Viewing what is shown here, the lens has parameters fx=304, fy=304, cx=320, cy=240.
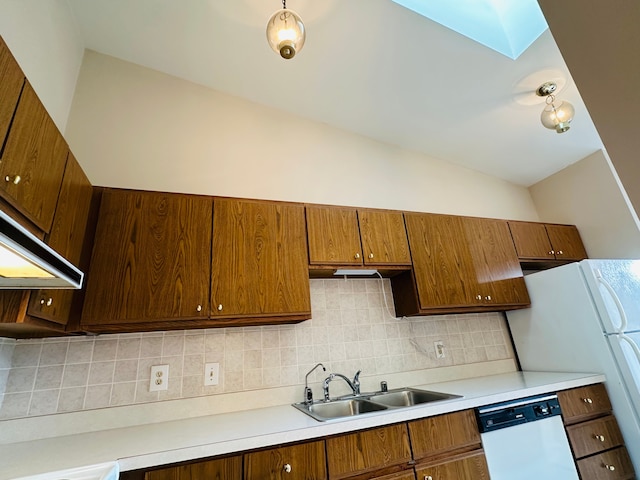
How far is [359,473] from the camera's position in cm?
133

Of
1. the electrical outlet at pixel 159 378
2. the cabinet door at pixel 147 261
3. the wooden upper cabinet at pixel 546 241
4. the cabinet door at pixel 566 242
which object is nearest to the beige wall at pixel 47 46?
the cabinet door at pixel 147 261

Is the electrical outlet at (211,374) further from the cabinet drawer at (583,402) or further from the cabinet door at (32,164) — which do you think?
the cabinet drawer at (583,402)

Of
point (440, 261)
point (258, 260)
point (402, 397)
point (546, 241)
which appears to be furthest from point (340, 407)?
point (546, 241)

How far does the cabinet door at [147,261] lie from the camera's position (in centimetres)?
150

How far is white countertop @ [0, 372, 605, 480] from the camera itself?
114cm

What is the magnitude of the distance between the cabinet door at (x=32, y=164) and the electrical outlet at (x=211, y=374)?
109cm

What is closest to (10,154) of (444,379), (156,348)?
(156,348)

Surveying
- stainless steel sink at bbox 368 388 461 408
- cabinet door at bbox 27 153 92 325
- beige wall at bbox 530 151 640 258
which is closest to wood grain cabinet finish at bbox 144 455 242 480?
cabinet door at bbox 27 153 92 325

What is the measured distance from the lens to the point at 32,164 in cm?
110

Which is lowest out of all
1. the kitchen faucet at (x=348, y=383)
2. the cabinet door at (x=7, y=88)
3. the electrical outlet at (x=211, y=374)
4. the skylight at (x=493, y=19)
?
the kitchen faucet at (x=348, y=383)

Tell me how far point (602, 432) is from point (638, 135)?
2.19 m

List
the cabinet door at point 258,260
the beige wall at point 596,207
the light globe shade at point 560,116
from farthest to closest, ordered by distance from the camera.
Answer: the beige wall at point 596,207 < the light globe shade at point 560,116 < the cabinet door at point 258,260

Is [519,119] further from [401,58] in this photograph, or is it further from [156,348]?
[156,348]

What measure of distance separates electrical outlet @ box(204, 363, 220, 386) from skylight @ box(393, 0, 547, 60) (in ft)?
7.91
